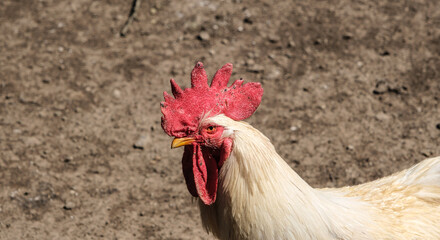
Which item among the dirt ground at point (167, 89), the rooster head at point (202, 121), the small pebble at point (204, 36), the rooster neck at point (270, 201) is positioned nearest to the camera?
the rooster neck at point (270, 201)

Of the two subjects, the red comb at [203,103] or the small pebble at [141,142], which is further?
the small pebble at [141,142]

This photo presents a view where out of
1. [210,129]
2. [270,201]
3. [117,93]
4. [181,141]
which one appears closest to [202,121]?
[210,129]

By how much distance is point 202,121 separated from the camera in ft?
10.1

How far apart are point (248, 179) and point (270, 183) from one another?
127mm

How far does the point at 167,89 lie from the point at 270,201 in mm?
3438

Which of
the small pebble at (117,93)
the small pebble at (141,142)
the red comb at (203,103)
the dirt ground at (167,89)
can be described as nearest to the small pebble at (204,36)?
the dirt ground at (167,89)

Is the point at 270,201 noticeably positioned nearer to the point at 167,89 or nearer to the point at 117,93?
the point at 167,89

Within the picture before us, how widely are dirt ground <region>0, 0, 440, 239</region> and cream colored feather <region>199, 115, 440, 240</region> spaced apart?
71.3 inches

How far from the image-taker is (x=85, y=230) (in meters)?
4.83

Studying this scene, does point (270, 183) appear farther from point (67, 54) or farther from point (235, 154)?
point (67, 54)

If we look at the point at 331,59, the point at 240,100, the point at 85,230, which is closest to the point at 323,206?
the point at 240,100

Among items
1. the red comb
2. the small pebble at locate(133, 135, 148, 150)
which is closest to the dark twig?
the small pebble at locate(133, 135, 148, 150)

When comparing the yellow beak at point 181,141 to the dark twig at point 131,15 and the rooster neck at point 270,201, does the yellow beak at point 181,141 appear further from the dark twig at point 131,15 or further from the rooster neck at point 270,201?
the dark twig at point 131,15

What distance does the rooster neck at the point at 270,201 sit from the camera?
2.97 meters
